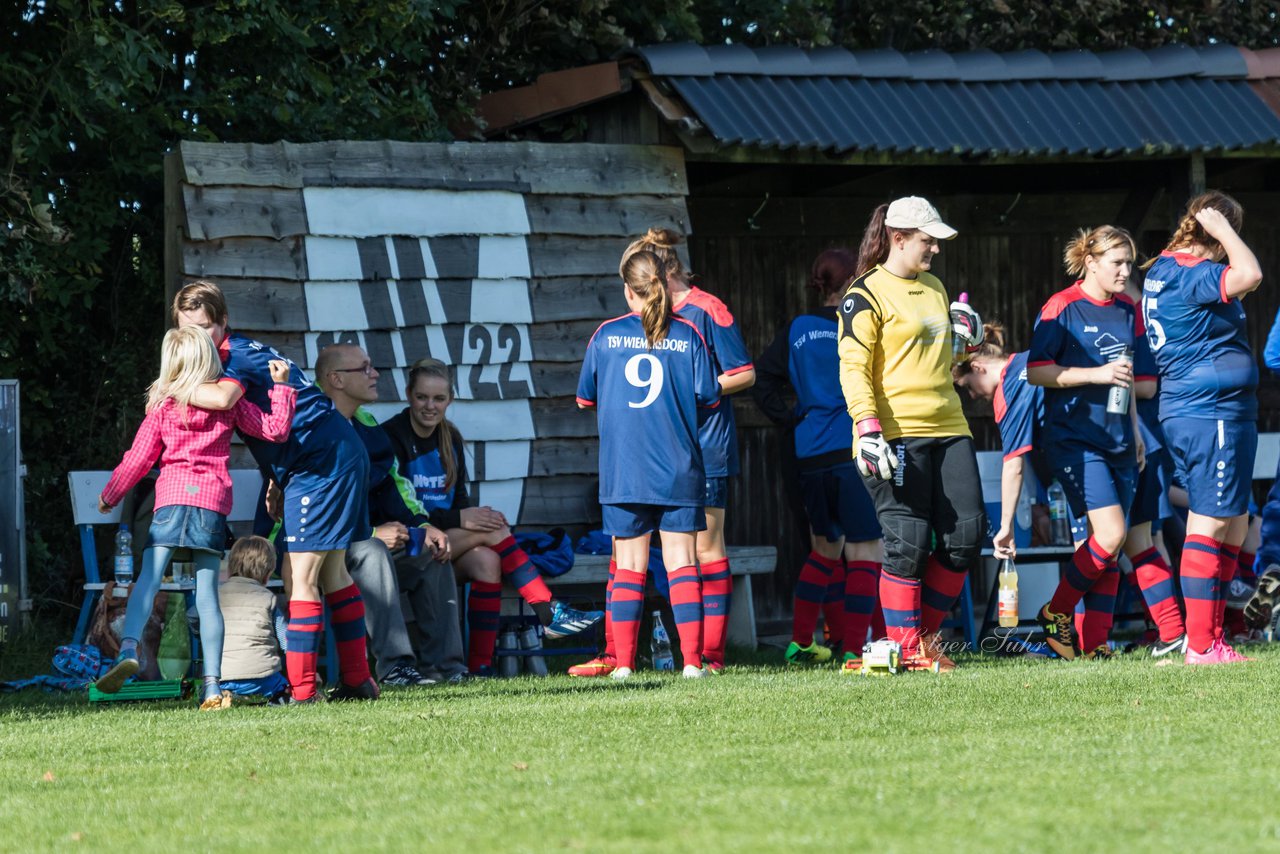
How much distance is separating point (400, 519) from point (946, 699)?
10.2 feet

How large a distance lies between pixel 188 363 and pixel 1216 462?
4231 millimetres

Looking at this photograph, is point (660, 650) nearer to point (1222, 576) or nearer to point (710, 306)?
point (710, 306)

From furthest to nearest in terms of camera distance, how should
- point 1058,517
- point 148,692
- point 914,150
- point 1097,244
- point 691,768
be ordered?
point 1058,517, point 914,150, point 1097,244, point 148,692, point 691,768

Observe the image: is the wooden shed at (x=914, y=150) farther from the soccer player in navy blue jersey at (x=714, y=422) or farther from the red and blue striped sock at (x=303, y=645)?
the red and blue striped sock at (x=303, y=645)

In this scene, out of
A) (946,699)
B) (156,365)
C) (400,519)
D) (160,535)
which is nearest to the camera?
(946,699)

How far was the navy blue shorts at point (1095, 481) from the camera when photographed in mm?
8102

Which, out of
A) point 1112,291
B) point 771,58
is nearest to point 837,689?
point 1112,291

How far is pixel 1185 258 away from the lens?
807cm

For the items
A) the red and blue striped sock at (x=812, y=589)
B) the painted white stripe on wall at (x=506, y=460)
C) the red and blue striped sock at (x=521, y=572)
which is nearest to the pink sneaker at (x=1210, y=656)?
the red and blue striped sock at (x=812, y=589)

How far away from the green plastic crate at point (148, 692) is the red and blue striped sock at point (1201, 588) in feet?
14.0

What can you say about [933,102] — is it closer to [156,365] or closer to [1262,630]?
[1262,630]

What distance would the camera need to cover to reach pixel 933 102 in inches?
432

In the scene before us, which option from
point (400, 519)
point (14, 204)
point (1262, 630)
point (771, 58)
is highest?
point (771, 58)

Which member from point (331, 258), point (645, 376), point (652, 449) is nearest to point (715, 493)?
point (652, 449)
